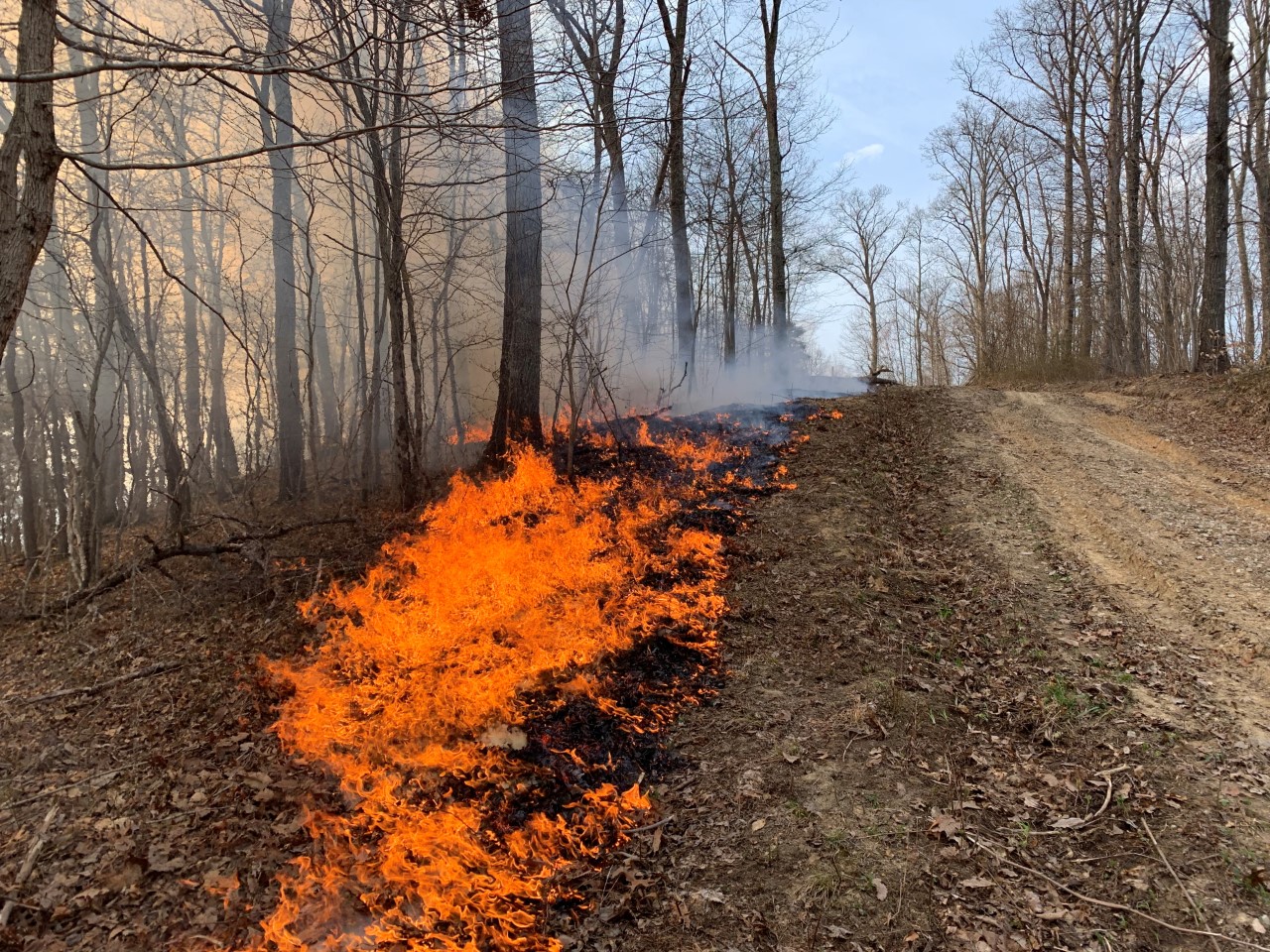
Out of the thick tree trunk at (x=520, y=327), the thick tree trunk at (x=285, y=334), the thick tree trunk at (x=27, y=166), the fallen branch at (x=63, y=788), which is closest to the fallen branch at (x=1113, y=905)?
the fallen branch at (x=63, y=788)

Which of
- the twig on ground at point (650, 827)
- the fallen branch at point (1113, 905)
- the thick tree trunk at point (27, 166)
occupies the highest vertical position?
the thick tree trunk at point (27, 166)

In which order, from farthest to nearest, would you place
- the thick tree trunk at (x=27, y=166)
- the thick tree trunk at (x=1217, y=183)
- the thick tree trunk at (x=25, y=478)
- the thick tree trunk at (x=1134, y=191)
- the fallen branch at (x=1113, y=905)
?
the thick tree trunk at (x=1134, y=191), the thick tree trunk at (x=1217, y=183), the thick tree trunk at (x=25, y=478), the thick tree trunk at (x=27, y=166), the fallen branch at (x=1113, y=905)

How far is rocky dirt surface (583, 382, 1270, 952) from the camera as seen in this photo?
2.99 meters

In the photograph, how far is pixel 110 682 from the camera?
4762 mm

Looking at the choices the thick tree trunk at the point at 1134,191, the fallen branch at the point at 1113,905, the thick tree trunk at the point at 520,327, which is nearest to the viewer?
the fallen branch at the point at 1113,905

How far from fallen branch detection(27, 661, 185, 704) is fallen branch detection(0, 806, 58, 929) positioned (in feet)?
4.40

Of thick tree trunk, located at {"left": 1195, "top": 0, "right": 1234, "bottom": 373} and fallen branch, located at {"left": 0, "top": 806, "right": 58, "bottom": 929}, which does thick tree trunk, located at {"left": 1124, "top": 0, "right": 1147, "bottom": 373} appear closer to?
thick tree trunk, located at {"left": 1195, "top": 0, "right": 1234, "bottom": 373}

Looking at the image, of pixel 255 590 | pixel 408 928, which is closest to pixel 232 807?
pixel 408 928

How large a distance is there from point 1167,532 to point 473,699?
23.8 feet

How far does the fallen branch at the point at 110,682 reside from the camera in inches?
182

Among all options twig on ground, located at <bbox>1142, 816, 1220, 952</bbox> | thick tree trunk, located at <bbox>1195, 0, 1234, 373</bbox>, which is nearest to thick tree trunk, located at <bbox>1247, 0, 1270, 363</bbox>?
thick tree trunk, located at <bbox>1195, 0, 1234, 373</bbox>

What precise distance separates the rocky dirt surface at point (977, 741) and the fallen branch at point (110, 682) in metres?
3.98

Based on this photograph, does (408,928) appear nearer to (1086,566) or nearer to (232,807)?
(232,807)

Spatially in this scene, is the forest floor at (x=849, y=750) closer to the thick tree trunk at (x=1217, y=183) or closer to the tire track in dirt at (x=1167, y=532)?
the tire track in dirt at (x=1167, y=532)
